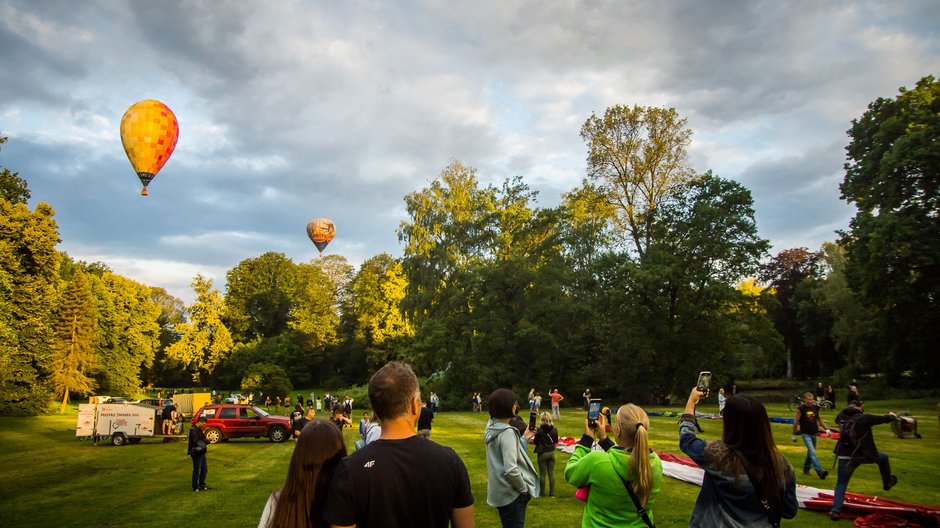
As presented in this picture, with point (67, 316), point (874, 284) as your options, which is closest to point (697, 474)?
point (874, 284)

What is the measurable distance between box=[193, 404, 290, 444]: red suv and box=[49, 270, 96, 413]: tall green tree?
96.0 feet

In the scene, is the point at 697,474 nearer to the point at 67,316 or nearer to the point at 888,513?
the point at 888,513

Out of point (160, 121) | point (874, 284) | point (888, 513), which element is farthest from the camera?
point (874, 284)

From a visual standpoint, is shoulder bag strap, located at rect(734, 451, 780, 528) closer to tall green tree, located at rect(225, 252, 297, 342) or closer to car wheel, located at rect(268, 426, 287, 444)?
car wheel, located at rect(268, 426, 287, 444)

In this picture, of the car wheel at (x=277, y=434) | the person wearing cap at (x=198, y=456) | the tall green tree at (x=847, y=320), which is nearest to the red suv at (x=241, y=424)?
the car wheel at (x=277, y=434)

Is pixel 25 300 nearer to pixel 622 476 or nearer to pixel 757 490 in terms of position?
pixel 622 476

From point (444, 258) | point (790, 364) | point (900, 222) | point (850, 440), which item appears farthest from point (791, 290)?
point (850, 440)

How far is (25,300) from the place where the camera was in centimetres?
3694

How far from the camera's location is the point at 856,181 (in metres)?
31.3

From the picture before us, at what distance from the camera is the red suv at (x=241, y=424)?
23.8 metres

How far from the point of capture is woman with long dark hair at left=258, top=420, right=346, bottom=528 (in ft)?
9.89

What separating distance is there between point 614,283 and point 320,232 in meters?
24.6

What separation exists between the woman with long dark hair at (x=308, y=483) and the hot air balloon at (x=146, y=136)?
1068 inches

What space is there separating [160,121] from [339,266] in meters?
53.3
